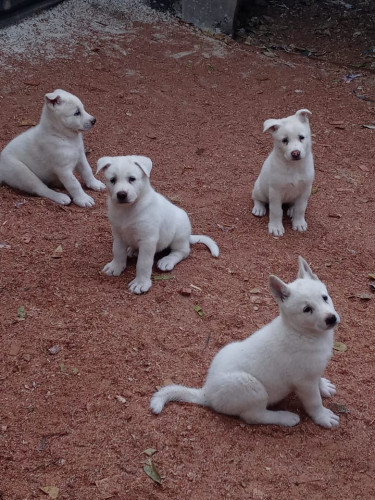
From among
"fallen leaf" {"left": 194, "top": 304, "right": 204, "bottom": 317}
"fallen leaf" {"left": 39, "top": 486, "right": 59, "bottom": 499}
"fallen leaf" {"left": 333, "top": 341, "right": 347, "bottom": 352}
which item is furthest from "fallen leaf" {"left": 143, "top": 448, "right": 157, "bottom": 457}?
"fallen leaf" {"left": 333, "top": 341, "right": 347, "bottom": 352}

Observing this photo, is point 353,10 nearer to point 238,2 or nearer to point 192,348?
point 238,2

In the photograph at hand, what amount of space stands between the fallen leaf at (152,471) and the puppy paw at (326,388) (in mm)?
1419

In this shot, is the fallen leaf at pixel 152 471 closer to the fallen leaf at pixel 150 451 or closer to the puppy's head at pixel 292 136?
the fallen leaf at pixel 150 451

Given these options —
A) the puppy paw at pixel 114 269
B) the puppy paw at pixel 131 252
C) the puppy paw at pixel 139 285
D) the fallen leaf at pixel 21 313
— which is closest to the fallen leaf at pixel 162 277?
the puppy paw at pixel 139 285

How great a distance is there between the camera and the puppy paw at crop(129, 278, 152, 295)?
221 inches

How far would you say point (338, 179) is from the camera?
316 inches

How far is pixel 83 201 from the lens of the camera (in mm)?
7137

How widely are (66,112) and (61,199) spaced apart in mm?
1006

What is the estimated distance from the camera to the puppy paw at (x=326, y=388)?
4566 mm

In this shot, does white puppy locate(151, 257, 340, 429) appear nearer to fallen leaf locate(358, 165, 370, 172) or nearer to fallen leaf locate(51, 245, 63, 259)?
fallen leaf locate(51, 245, 63, 259)

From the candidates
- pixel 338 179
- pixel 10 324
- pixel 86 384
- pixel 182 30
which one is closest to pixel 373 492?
pixel 86 384

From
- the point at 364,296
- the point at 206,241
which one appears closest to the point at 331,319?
the point at 364,296

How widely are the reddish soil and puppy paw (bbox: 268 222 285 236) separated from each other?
87 mm

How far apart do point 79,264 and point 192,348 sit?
65.8 inches
